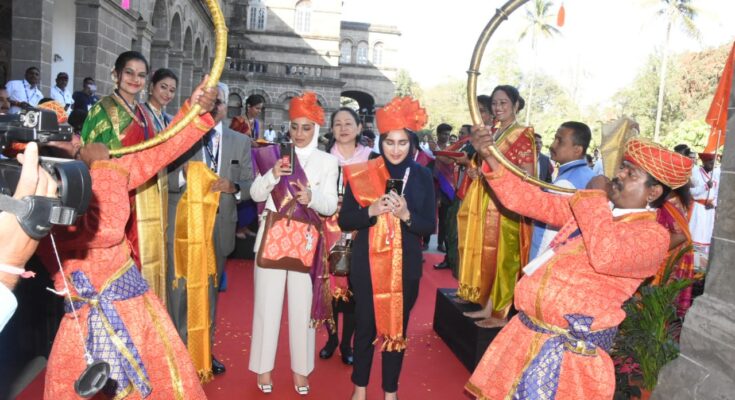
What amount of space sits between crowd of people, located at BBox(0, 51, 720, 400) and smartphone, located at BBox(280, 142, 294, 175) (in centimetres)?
1

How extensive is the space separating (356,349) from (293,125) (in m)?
1.48

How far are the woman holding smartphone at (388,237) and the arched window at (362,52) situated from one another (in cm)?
3891

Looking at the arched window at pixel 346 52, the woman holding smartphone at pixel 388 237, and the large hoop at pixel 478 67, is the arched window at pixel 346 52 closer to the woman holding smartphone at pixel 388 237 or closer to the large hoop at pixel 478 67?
the woman holding smartphone at pixel 388 237

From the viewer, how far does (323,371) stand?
4.37 m

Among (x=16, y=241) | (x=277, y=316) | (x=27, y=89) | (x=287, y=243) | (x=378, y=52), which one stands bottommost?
(x=277, y=316)

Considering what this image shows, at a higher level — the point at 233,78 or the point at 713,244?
the point at 233,78

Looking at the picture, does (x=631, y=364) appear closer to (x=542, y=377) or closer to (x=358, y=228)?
(x=542, y=377)

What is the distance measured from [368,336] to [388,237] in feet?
1.95

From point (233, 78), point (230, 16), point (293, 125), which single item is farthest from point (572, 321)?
point (230, 16)

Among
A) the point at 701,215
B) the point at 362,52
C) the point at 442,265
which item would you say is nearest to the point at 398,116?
the point at 442,265

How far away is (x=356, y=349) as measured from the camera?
11.6ft

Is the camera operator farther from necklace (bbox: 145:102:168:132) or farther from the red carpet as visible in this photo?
the red carpet

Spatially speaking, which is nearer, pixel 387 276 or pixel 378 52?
pixel 387 276

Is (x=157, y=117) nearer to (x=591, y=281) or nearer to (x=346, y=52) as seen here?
(x=591, y=281)
